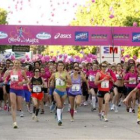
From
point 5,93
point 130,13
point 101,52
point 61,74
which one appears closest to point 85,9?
point 130,13

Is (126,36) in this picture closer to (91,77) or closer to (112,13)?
(91,77)

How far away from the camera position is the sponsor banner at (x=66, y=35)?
27.8m

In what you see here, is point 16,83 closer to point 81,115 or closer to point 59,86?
point 59,86

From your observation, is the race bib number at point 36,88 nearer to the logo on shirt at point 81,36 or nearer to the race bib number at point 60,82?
the race bib number at point 60,82

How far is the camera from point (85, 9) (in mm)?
64125

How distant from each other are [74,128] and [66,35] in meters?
14.7

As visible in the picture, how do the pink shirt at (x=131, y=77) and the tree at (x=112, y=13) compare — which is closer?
the pink shirt at (x=131, y=77)

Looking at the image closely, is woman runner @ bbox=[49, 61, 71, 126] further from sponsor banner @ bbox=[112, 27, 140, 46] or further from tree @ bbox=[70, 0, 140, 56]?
tree @ bbox=[70, 0, 140, 56]

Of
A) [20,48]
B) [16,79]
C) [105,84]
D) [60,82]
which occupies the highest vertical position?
[20,48]

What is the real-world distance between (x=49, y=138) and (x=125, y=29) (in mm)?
17448

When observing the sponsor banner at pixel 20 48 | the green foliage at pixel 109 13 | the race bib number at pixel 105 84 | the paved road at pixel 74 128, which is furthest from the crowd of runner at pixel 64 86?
the green foliage at pixel 109 13

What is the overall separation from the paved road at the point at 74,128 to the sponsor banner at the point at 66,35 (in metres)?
10.2

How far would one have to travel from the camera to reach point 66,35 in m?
28.2

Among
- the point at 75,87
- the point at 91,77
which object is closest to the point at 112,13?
the point at 91,77
